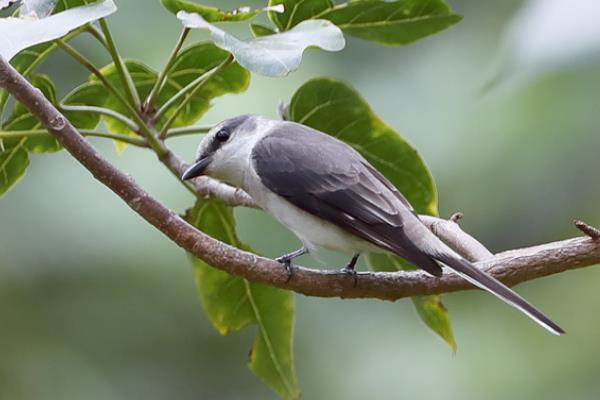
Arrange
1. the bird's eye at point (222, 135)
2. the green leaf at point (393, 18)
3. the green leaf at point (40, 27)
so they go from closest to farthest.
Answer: the green leaf at point (40, 27), the green leaf at point (393, 18), the bird's eye at point (222, 135)

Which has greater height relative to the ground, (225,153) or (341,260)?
(225,153)

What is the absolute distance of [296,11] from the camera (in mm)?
2572

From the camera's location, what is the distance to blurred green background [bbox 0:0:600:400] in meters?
3.78

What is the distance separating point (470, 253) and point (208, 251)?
0.66 meters

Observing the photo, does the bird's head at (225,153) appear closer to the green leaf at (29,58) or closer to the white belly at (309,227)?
the white belly at (309,227)

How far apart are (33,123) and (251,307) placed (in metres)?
0.81

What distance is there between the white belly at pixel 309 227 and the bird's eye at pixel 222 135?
22 centimetres

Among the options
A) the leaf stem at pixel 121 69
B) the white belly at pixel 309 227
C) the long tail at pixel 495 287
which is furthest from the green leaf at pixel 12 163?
the long tail at pixel 495 287

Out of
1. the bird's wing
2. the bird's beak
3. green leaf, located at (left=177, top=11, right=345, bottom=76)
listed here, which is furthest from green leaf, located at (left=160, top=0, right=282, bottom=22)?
the bird's wing

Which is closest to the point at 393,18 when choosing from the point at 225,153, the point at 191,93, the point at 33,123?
the point at 191,93

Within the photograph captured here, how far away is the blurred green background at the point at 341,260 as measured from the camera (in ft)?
12.4

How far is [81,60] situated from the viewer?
2.61 meters

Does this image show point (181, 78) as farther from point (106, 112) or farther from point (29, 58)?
point (29, 58)

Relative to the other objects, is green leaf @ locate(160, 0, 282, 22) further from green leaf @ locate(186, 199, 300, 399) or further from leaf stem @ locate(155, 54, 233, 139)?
green leaf @ locate(186, 199, 300, 399)
